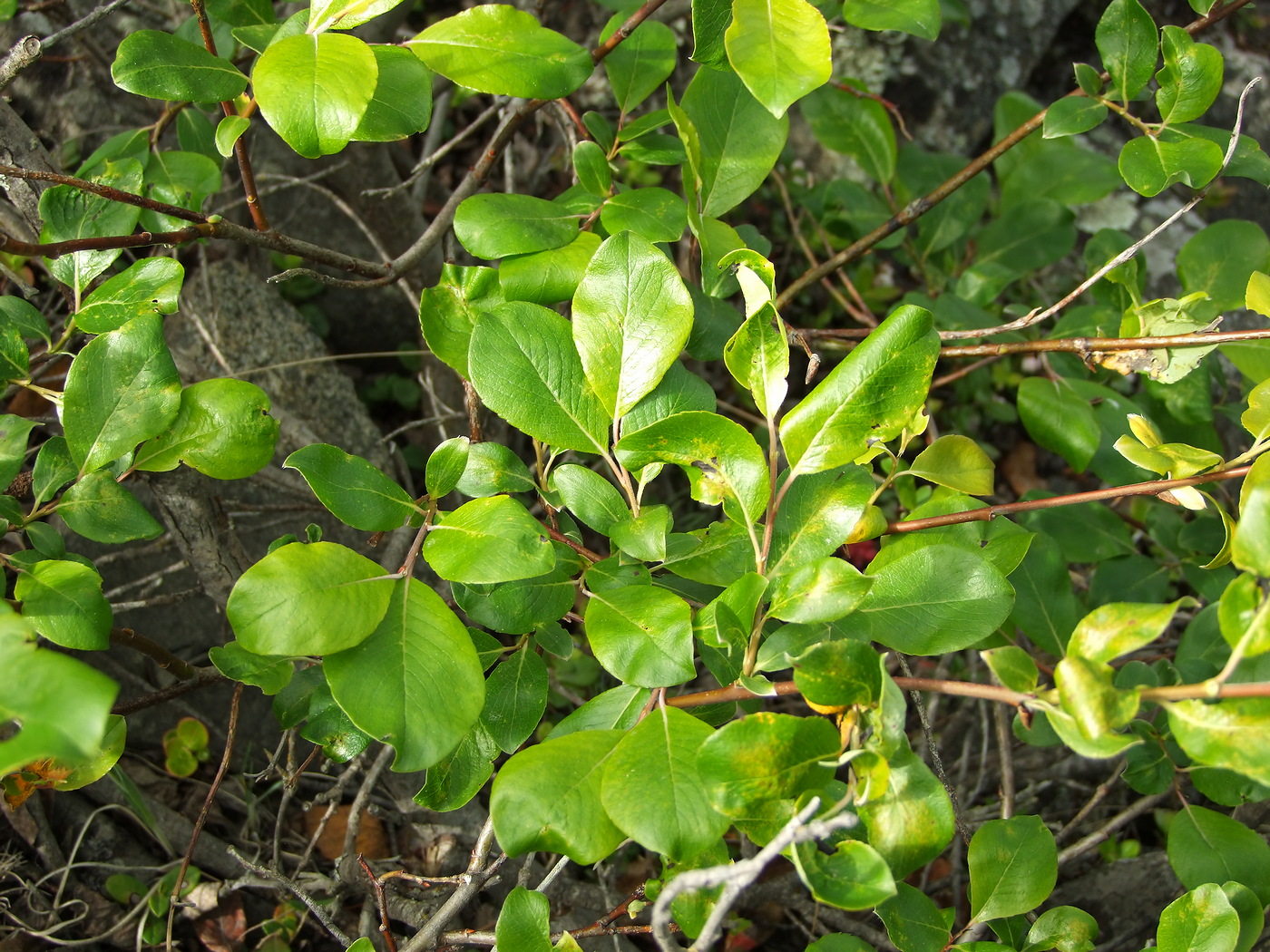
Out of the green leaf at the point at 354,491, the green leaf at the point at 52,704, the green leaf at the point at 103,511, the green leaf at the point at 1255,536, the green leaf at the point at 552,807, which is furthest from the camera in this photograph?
the green leaf at the point at 103,511

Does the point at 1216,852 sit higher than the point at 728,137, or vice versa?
the point at 728,137

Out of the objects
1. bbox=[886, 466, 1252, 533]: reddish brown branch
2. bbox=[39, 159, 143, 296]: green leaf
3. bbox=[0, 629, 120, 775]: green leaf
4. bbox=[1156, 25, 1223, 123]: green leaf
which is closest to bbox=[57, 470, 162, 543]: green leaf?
bbox=[39, 159, 143, 296]: green leaf

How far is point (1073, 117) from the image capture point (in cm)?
118

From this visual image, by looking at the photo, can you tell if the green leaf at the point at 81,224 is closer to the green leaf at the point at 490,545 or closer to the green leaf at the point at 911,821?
the green leaf at the point at 490,545

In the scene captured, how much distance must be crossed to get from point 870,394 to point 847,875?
0.41m

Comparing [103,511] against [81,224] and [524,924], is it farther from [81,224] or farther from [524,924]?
[524,924]

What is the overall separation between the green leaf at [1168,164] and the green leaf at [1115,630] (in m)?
0.63

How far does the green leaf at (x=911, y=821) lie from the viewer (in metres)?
0.75

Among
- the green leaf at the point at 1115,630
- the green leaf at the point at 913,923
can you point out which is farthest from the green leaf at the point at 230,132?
the green leaf at the point at 913,923

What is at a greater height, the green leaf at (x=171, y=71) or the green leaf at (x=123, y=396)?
the green leaf at (x=171, y=71)

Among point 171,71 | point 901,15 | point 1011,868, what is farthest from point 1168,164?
point 171,71

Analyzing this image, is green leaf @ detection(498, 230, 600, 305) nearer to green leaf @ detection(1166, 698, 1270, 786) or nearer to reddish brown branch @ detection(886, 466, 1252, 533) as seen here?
reddish brown branch @ detection(886, 466, 1252, 533)

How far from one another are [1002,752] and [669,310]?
3.42 ft

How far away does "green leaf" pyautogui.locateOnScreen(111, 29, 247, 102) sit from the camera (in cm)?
96
